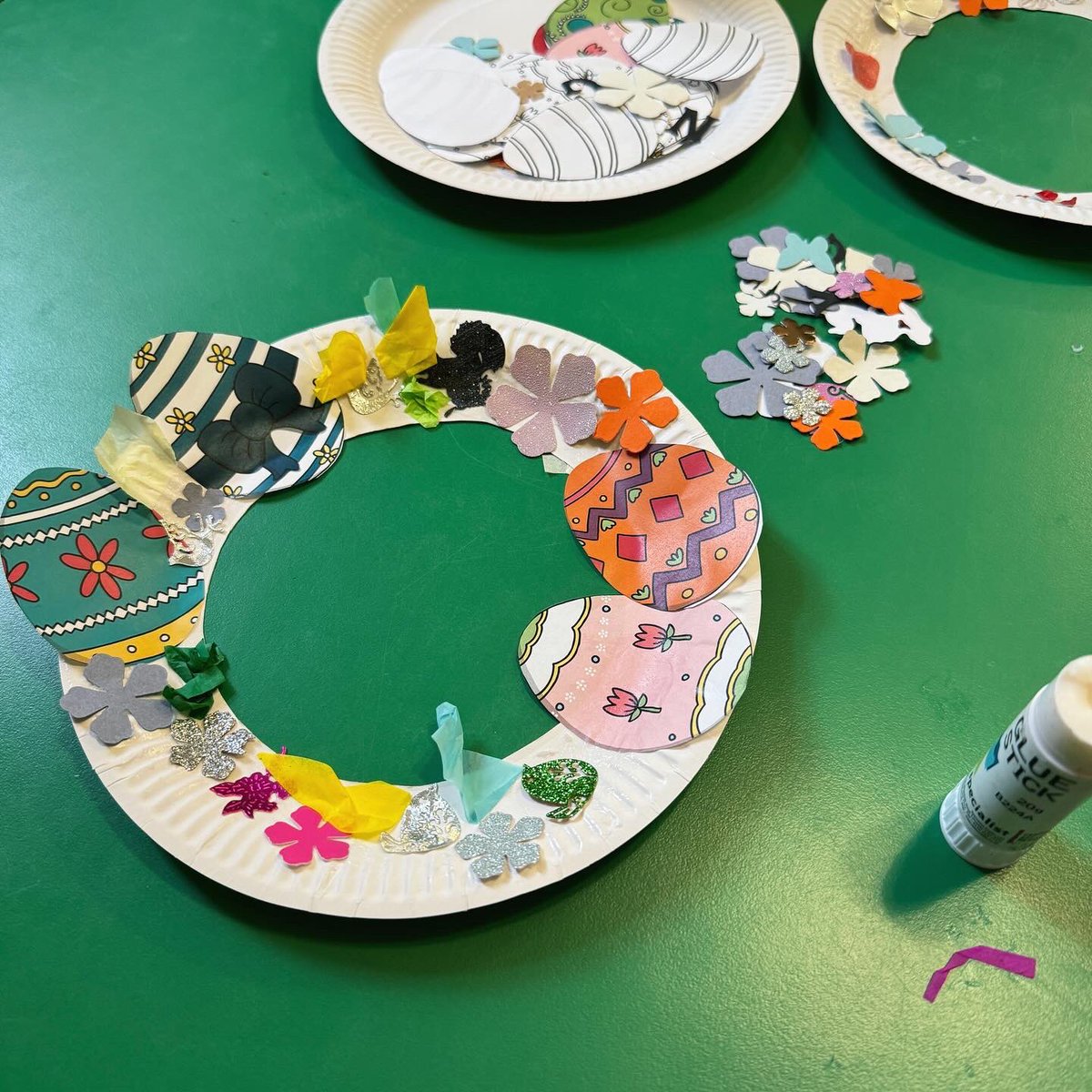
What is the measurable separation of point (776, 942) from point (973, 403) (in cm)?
60

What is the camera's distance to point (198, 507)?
3.09 ft

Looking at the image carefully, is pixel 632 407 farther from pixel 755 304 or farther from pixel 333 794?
pixel 333 794

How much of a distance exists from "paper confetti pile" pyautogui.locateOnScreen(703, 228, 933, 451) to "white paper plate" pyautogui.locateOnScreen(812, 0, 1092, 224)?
0.13 meters

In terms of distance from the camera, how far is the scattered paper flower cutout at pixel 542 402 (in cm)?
100

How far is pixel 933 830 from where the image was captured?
0.81 meters

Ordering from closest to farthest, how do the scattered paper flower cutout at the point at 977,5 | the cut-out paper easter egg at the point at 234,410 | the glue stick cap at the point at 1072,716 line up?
the glue stick cap at the point at 1072,716 → the cut-out paper easter egg at the point at 234,410 → the scattered paper flower cutout at the point at 977,5

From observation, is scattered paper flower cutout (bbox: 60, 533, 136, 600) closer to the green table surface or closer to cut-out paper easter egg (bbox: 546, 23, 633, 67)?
the green table surface

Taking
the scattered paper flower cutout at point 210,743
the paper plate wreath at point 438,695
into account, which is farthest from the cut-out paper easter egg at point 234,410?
the scattered paper flower cutout at point 210,743

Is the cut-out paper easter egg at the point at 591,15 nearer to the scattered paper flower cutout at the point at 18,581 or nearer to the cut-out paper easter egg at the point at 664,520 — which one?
the cut-out paper easter egg at the point at 664,520

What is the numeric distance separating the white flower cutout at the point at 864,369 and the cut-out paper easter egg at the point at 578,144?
0.34 metres

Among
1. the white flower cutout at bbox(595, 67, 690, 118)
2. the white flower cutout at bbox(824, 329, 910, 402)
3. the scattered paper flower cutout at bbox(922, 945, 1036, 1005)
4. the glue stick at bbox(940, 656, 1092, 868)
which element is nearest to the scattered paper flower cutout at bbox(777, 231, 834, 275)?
the white flower cutout at bbox(824, 329, 910, 402)

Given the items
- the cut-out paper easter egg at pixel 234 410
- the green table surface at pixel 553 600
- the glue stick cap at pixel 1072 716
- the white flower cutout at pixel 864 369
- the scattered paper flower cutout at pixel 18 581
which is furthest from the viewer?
the white flower cutout at pixel 864 369

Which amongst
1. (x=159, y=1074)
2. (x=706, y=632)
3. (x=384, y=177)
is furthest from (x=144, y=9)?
(x=159, y=1074)

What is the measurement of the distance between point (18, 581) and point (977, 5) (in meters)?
1.40
